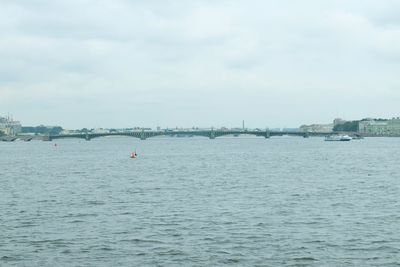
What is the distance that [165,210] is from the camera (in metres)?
34.4

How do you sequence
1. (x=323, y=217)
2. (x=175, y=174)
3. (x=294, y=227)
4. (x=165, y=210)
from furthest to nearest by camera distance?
(x=175, y=174)
(x=165, y=210)
(x=323, y=217)
(x=294, y=227)

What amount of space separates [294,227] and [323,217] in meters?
3.23

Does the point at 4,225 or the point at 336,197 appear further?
the point at 336,197

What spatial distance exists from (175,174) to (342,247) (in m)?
40.1

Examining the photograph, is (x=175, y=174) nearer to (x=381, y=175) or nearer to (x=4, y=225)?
(x=381, y=175)

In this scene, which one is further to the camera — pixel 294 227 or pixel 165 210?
pixel 165 210

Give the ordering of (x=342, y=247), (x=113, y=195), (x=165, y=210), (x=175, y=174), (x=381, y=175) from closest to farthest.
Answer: (x=342, y=247) < (x=165, y=210) < (x=113, y=195) < (x=381, y=175) < (x=175, y=174)

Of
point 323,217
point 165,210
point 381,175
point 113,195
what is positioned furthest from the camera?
point 381,175

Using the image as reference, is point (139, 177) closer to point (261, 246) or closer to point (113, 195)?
point (113, 195)

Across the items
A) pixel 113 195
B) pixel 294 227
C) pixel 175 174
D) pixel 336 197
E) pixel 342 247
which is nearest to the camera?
pixel 342 247

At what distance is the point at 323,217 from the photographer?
31.0m

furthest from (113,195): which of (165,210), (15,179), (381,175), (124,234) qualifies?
(381,175)

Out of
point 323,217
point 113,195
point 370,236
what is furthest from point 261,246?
point 113,195

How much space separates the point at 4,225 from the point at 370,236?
16221 millimetres
